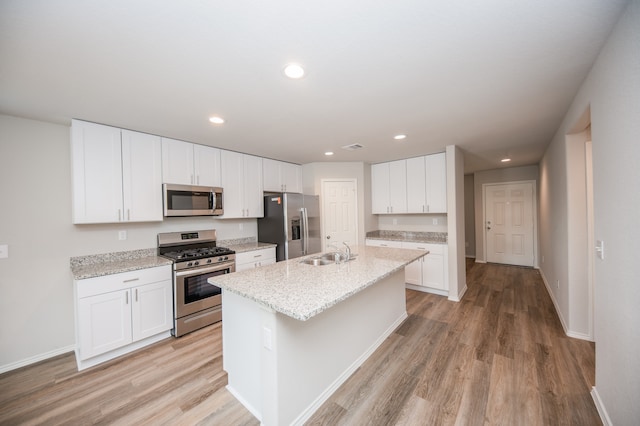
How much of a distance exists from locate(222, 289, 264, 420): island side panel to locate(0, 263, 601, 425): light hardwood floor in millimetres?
79

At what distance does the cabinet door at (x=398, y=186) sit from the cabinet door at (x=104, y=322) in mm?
4081

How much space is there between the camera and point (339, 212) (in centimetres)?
453

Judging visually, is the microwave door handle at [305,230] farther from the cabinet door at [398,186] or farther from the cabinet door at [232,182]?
the cabinet door at [398,186]

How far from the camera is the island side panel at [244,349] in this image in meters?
1.65

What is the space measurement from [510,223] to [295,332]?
607 cm

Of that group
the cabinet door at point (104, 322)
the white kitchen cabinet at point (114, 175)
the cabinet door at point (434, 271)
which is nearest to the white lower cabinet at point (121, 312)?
the cabinet door at point (104, 322)

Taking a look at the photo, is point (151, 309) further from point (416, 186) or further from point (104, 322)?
point (416, 186)

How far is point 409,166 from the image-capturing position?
4.33 meters

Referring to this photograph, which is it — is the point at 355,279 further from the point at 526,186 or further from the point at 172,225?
the point at 526,186

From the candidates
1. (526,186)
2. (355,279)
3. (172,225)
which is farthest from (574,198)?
(172,225)

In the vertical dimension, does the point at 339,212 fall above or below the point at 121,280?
above

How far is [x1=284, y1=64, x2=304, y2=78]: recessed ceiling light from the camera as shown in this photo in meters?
1.56

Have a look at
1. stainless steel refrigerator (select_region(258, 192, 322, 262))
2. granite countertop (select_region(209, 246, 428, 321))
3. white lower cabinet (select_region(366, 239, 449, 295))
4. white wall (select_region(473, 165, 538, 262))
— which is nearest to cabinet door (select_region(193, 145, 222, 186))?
stainless steel refrigerator (select_region(258, 192, 322, 262))

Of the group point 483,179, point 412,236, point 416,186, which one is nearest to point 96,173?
point 416,186
